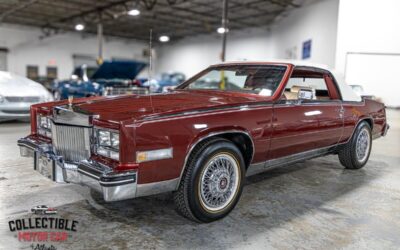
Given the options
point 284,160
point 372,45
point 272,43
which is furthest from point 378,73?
point 272,43

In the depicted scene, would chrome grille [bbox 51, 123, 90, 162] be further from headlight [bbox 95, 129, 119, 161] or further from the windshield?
the windshield

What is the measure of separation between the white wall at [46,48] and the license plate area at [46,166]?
854 inches

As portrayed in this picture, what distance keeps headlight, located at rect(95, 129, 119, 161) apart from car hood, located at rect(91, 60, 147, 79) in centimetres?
652

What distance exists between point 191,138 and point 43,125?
1418 millimetres

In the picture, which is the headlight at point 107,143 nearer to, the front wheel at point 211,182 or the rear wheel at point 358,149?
the front wheel at point 211,182

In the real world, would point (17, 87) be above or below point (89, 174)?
above

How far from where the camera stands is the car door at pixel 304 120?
3.04 metres

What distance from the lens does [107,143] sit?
225 cm

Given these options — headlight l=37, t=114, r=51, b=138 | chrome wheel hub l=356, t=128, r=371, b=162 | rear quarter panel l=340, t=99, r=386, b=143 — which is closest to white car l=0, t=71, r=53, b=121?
headlight l=37, t=114, r=51, b=138

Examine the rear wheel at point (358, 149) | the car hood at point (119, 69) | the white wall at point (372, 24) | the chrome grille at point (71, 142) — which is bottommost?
the rear wheel at point (358, 149)

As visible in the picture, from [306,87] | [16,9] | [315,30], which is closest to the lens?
[306,87]

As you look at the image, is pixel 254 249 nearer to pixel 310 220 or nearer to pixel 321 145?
pixel 310 220

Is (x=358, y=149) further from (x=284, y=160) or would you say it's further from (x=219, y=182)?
(x=219, y=182)

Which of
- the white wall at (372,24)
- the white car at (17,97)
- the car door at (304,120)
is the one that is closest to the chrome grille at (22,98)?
the white car at (17,97)
